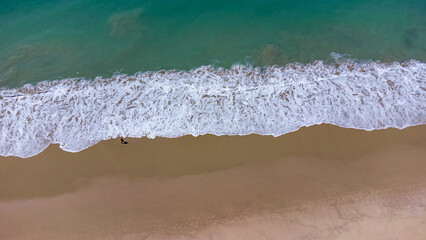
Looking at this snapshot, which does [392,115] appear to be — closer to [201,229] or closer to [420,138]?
[420,138]

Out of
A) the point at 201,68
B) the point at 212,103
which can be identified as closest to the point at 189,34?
the point at 201,68

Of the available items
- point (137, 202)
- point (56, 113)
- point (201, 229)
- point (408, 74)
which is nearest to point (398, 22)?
point (408, 74)

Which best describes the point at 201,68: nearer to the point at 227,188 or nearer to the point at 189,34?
the point at 189,34

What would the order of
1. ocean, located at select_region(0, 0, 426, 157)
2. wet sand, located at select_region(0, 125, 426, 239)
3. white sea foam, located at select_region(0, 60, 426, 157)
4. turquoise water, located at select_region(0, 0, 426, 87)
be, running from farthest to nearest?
1. turquoise water, located at select_region(0, 0, 426, 87)
2. ocean, located at select_region(0, 0, 426, 157)
3. white sea foam, located at select_region(0, 60, 426, 157)
4. wet sand, located at select_region(0, 125, 426, 239)

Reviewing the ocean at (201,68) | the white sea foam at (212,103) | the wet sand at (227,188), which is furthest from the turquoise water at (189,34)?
the wet sand at (227,188)

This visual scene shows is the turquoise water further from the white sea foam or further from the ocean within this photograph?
the white sea foam

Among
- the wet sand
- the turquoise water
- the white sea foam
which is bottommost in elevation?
the wet sand

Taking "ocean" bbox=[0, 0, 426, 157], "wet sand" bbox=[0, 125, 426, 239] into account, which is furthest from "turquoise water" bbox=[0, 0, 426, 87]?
"wet sand" bbox=[0, 125, 426, 239]
